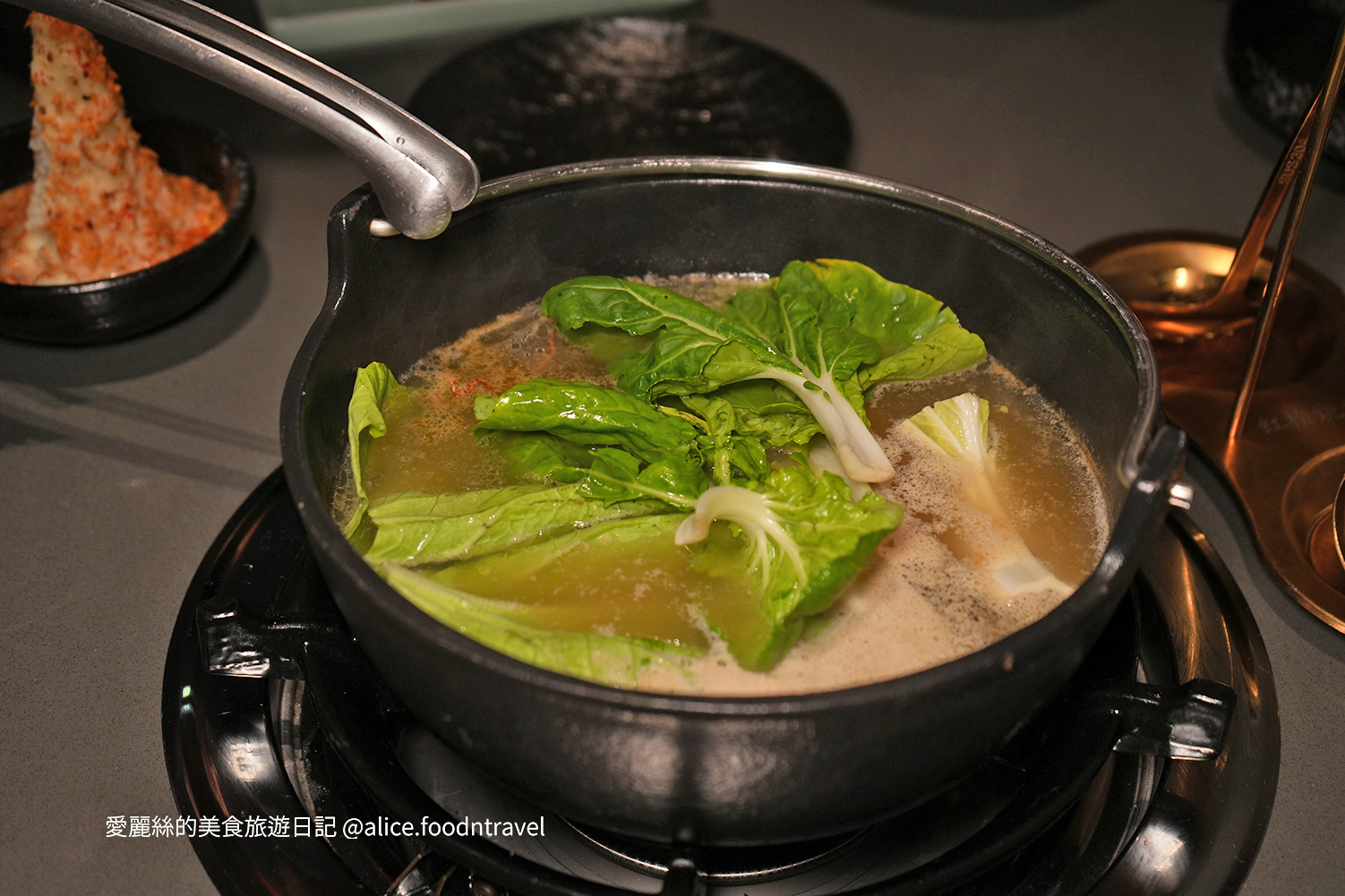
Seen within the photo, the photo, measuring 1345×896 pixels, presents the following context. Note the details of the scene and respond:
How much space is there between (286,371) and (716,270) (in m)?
0.83

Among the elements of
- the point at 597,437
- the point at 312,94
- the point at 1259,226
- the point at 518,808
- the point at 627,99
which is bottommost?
the point at 518,808

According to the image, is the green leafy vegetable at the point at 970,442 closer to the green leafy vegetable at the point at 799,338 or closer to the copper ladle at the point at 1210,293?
the green leafy vegetable at the point at 799,338

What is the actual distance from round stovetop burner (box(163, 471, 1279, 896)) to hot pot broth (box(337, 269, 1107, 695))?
0.16 metres

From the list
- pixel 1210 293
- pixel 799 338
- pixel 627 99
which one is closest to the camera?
pixel 799 338

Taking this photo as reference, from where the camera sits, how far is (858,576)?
3.86 feet

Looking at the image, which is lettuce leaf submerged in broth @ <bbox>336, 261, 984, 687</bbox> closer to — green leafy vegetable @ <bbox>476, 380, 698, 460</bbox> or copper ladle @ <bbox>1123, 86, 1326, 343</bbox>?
green leafy vegetable @ <bbox>476, 380, 698, 460</bbox>

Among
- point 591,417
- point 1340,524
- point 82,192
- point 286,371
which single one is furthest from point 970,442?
point 82,192

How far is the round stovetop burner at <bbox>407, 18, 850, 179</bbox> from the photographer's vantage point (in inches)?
88.5

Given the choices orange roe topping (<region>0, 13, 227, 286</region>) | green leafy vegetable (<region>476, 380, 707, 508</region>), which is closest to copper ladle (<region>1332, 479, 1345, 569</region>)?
green leafy vegetable (<region>476, 380, 707, 508</region>)

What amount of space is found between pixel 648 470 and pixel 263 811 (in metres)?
0.58

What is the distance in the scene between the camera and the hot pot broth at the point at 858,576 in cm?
110

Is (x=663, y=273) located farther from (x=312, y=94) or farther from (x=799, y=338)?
(x=312, y=94)

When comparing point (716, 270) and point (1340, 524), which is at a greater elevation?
point (716, 270)

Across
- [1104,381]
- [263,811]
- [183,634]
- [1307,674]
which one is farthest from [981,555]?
[183,634]
